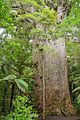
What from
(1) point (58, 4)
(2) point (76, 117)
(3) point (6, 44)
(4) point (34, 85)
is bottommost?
(2) point (76, 117)

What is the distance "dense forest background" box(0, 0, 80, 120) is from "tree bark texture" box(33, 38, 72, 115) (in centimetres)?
4

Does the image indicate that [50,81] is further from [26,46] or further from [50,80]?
[26,46]

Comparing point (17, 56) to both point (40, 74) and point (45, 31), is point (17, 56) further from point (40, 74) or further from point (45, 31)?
point (45, 31)

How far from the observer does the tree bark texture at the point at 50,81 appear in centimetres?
845

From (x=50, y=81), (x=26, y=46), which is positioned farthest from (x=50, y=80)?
(x=26, y=46)

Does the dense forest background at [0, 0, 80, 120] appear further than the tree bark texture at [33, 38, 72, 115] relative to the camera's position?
No

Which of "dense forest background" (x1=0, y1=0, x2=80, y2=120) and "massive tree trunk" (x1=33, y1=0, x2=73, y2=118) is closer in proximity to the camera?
"dense forest background" (x1=0, y1=0, x2=80, y2=120)

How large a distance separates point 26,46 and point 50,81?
1.65 meters

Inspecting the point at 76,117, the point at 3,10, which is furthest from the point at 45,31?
the point at 76,117

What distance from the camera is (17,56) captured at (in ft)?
28.9

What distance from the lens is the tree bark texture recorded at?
8453 mm

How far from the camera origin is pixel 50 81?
8.77 metres

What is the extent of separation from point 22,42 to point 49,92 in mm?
2073

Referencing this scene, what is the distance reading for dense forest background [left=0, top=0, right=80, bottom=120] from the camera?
22.5 ft
